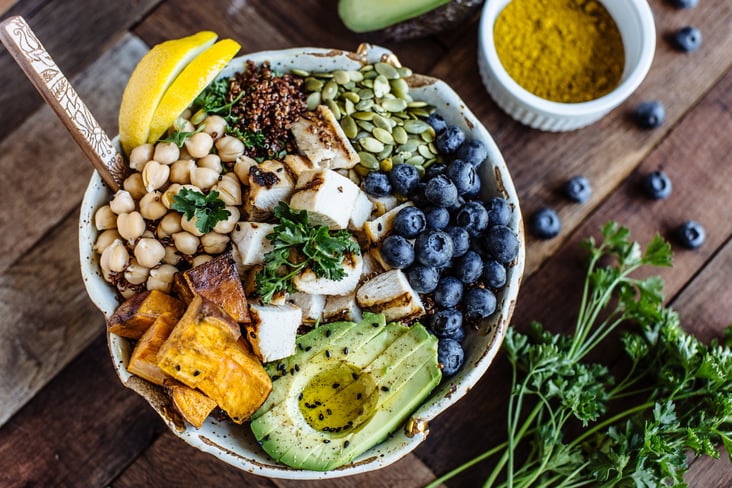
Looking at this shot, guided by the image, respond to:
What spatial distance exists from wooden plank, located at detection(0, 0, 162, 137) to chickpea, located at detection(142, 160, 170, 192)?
55 centimetres

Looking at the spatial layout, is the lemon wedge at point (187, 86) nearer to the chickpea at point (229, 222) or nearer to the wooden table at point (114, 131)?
the chickpea at point (229, 222)

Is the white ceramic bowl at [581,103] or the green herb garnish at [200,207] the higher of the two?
the white ceramic bowl at [581,103]

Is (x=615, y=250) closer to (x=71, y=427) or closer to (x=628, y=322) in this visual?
(x=628, y=322)

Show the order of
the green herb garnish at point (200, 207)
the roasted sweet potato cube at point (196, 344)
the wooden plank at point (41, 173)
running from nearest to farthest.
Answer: the roasted sweet potato cube at point (196, 344), the green herb garnish at point (200, 207), the wooden plank at point (41, 173)

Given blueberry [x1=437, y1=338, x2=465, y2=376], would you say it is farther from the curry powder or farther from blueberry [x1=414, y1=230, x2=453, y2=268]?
the curry powder

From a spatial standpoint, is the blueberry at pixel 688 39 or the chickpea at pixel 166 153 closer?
the chickpea at pixel 166 153

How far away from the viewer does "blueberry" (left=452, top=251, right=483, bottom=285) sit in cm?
135

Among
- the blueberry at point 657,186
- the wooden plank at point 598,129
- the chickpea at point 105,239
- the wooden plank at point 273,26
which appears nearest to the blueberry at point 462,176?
the wooden plank at point 598,129

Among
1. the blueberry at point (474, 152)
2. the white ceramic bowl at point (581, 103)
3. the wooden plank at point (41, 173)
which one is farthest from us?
the wooden plank at point (41, 173)

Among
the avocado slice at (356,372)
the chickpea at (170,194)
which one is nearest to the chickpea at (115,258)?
the chickpea at (170,194)

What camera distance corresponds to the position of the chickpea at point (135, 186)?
1354mm

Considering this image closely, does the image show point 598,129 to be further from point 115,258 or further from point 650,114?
point 115,258

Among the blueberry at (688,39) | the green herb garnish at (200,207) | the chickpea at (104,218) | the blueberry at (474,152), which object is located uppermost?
the blueberry at (688,39)

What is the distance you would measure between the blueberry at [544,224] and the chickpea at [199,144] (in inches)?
31.1
